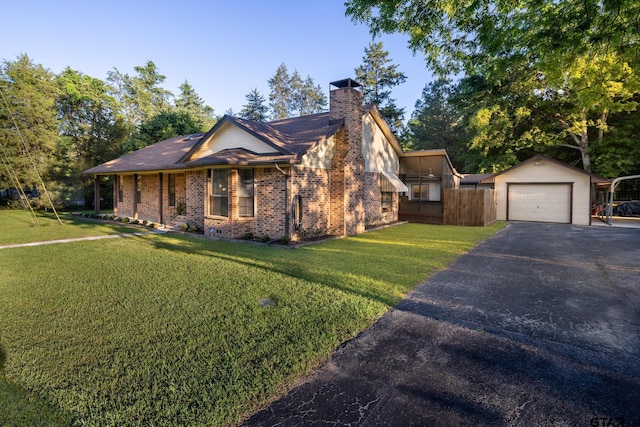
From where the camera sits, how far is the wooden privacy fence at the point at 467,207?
1839 centimetres

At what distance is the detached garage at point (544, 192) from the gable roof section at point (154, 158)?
19.0m

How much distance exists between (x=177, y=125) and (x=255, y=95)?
26.7 meters

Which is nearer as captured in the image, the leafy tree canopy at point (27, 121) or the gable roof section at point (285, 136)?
the gable roof section at point (285, 136)

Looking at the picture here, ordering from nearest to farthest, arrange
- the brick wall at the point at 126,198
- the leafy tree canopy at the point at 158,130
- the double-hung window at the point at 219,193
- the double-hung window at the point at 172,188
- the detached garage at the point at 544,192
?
the double-hung window at the point at 219,193 < the double-hung window at the point at 172,188 < the detached garage at the point at 544,192 < the brick wall at the point at 126,198 < the leafy tree canopy at the point at 158,130

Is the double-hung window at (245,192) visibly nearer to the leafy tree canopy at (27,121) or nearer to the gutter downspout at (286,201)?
the gutter downspout at (286,201)

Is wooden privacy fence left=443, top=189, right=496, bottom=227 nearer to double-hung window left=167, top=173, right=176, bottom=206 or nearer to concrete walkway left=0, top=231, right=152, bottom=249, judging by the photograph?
double-hung window left=167, top=173, right=176, bottom=206

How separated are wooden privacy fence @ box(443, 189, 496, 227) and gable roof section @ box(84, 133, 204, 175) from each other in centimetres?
1476

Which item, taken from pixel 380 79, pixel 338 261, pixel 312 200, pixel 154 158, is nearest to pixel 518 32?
pixel 338 261

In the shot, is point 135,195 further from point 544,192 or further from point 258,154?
point 544,192

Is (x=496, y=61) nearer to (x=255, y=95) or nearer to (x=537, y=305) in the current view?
(x=537, y=305)

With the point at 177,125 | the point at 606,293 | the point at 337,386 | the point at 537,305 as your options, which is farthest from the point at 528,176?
the point at 177,125

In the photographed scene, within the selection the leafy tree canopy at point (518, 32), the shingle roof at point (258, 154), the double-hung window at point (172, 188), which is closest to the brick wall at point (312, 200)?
the shingle roof at point (258, 154)

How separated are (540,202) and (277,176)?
17281 mm

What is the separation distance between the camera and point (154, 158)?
18.8 metres
